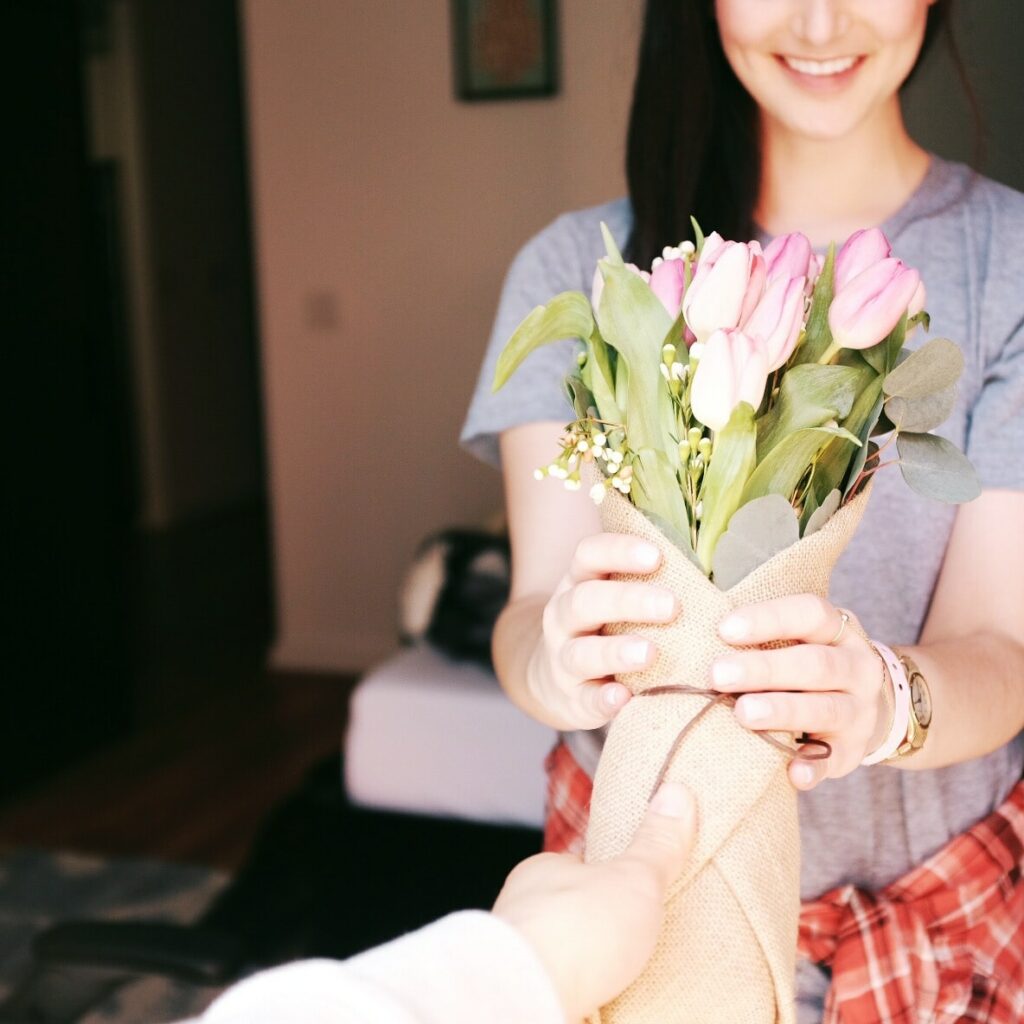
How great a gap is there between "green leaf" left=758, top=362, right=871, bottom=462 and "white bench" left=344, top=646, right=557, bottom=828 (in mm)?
1268

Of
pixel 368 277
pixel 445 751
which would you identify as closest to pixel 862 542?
pixel 445 751

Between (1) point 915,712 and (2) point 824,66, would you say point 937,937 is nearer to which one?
(1) point 915,712

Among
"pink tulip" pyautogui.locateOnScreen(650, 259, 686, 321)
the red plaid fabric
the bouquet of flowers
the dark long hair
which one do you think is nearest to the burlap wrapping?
the bouquet of flowers

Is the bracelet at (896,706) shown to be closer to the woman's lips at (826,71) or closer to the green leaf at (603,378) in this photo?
the green leaf at (603,378)

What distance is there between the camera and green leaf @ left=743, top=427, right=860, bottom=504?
54 cm

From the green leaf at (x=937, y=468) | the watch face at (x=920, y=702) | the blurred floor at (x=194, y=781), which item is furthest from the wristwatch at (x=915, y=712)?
the blurred floor at (x=194, y=781)

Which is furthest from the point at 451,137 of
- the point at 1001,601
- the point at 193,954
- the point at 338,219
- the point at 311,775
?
the point at 1001,601

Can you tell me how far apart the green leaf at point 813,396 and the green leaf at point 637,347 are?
0.18 ft

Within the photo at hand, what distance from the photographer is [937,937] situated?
0.77m

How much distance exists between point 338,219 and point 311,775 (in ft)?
4.86

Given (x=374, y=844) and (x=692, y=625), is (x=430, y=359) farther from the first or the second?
(x=692, y=625)

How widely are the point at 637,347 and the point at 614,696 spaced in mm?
178

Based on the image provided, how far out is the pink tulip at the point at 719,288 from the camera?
19.6 inches

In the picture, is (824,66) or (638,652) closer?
(638,652)
